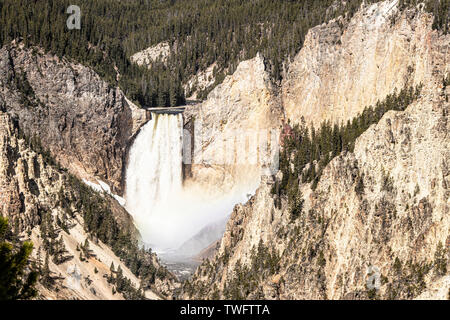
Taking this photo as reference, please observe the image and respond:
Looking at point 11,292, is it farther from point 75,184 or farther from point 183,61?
point 183,61

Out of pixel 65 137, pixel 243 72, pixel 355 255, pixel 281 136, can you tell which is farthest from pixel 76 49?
pixel 355 255

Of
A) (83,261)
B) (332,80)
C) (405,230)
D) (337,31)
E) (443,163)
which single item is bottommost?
(83,261)

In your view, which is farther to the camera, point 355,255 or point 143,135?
point 143,135

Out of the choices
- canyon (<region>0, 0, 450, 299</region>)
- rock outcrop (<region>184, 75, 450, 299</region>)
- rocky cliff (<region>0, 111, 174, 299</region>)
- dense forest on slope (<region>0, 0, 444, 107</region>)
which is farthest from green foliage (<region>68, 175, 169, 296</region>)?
dense forest on slope (<region>0, 0, 444, 107</region>)

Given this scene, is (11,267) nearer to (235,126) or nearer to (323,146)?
(323,146)

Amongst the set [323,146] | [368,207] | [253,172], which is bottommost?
[368,207]

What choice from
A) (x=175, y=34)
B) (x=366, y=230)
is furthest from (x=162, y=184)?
(x=366, y=230)

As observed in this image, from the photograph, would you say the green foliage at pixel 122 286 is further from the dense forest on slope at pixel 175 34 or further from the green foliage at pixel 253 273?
the dense forest on slope at pixel 175 34
